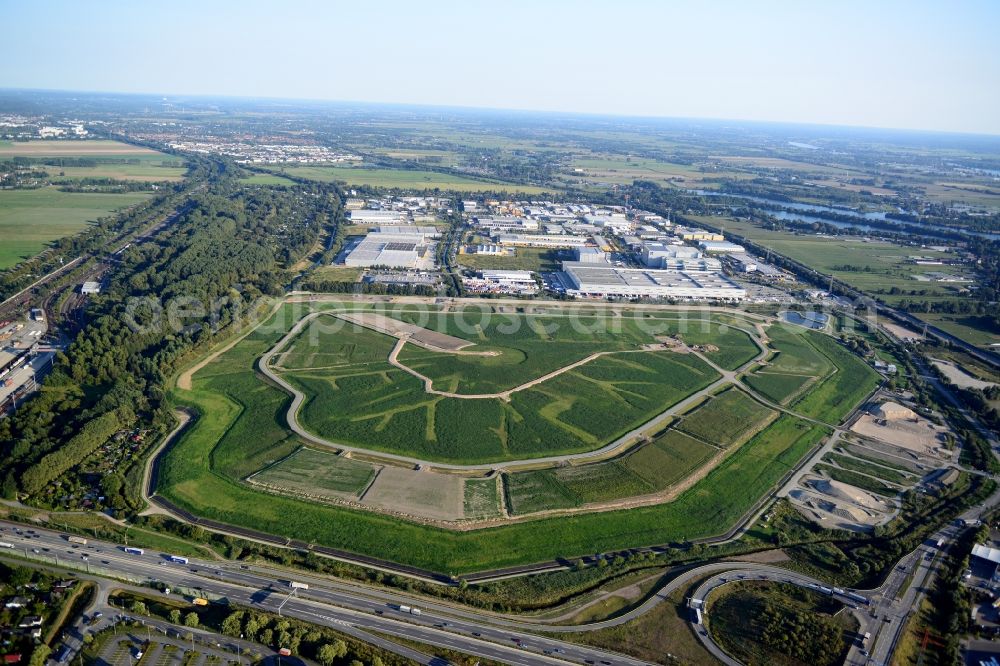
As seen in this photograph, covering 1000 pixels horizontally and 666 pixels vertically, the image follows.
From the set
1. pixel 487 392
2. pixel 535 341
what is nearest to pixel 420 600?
pixel 487 392

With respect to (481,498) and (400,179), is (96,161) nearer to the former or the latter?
(400,179)

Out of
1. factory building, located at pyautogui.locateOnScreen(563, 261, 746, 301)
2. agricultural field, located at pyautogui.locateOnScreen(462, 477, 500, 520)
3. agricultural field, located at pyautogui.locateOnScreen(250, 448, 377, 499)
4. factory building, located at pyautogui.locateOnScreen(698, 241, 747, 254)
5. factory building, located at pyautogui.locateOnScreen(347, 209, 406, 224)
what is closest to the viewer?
agricultural field, located at pyautogui.locateOnScreen(462, 477, 500, 520)

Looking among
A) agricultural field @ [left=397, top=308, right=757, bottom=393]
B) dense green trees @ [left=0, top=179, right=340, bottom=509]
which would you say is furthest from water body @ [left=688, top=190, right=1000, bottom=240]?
dense green trees @ [left=0, top=179, right=340, bottom=509]

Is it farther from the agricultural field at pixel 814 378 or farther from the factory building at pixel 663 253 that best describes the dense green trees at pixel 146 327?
the factory building at pixel 663 253

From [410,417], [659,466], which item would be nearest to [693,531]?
[659,466]

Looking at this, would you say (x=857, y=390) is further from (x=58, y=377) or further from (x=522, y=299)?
(x=58, y=377)

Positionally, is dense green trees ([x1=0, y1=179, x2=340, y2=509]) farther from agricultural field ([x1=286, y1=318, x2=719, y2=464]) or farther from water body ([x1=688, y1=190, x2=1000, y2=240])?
water body ([x1=688, y1=190, x2=1000, y2=240])

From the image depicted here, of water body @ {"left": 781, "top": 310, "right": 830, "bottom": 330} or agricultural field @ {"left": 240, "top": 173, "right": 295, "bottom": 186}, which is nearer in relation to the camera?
water body @ {"left": 781, "top": 310, "right": 830, "bottom": 330}
